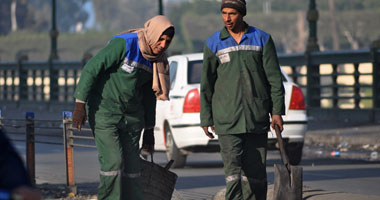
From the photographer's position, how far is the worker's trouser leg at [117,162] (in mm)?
6266

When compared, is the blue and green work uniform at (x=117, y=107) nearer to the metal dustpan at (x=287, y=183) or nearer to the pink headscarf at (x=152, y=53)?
the pink headscarf at (x=152, y=53)

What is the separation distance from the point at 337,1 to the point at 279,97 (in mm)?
122719

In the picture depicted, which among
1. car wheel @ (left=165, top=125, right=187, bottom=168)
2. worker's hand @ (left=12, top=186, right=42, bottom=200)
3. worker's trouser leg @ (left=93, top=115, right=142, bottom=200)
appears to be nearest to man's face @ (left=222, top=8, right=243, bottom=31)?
worker's trouser leg @ (left=93, top=115, right=142, bottom=200)

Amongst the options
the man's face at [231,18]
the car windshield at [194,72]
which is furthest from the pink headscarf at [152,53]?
the car windshield at [194,72]

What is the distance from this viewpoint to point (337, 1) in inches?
4998

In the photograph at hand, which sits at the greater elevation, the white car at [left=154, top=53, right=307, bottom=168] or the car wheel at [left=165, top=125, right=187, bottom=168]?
the white car at [left=154, top=53, right=307, bottom=168]

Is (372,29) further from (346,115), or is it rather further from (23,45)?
(346,115)

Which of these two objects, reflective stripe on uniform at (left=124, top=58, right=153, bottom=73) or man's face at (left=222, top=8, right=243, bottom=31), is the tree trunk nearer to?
man's face at (left=222, top=8, right=243, bottom=31)

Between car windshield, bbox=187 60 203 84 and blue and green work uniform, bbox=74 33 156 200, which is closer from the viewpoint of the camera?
blue and green work uniform, bbox=74 33 156 200

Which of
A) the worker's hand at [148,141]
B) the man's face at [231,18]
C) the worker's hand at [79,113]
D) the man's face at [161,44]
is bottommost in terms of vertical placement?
the worker's hand at [148,141]

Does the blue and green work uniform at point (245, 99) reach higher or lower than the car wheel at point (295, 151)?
higher

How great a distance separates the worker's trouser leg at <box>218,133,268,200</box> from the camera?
6.43 metres

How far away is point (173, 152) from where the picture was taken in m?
12.3

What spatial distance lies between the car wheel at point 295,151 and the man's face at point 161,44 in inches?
237
